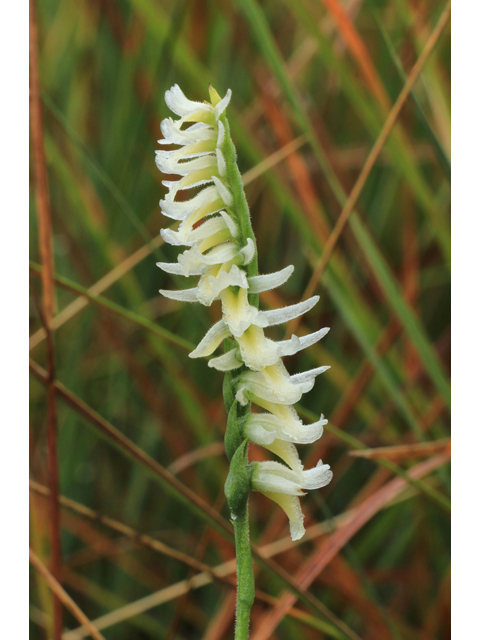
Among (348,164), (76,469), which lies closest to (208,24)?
(348,164)

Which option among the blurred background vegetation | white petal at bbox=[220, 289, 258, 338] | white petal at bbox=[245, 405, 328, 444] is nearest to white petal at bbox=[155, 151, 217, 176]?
white petal at bbox=[220, 289, 258, 338]

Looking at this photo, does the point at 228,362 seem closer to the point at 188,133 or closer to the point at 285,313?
the point at 285,313

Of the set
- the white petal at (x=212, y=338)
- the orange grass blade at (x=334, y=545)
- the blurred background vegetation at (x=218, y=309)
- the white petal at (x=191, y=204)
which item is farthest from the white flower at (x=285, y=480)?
the blurred background vegetation at (x=218, y=309)

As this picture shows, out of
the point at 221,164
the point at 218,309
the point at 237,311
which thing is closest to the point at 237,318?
the point at 237,311

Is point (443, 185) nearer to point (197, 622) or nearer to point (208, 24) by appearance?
point (208, 24)

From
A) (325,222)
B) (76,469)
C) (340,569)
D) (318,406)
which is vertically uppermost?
(325,222)

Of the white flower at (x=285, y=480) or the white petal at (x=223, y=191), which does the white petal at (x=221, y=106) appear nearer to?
the white petal at (x=223, y=191)
